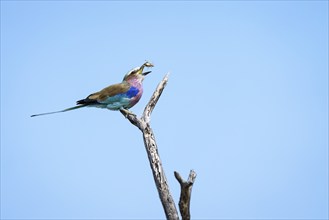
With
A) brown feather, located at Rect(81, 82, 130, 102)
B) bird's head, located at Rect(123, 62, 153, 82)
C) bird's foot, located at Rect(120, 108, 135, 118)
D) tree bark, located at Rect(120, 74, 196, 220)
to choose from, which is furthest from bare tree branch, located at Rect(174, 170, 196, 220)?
bird's head, located at Rect(123, 62, 153, 82)

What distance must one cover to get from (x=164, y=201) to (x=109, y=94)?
1.34 m

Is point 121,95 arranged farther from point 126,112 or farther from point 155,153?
point 155,153

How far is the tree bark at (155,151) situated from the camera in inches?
232

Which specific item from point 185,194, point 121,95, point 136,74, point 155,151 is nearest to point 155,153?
point 155,151

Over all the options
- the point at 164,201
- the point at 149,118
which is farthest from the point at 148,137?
the point at 164,201

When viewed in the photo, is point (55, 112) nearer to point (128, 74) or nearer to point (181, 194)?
point (128, 74)

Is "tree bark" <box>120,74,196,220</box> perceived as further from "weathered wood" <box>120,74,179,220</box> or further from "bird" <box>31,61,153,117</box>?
"bird" <box>31,61,153,117</box>

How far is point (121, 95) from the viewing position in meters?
6.50

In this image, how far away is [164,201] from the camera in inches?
233

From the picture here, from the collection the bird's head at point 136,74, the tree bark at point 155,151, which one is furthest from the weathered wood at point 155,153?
the bird's head at point 136,74

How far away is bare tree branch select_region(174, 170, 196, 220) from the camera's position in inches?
220

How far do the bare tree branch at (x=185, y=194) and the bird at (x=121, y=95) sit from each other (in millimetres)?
1278

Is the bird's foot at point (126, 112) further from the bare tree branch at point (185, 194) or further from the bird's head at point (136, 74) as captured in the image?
the bare tree branch at point (185, 194)

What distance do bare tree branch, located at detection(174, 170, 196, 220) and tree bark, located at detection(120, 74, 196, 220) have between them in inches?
1.5
